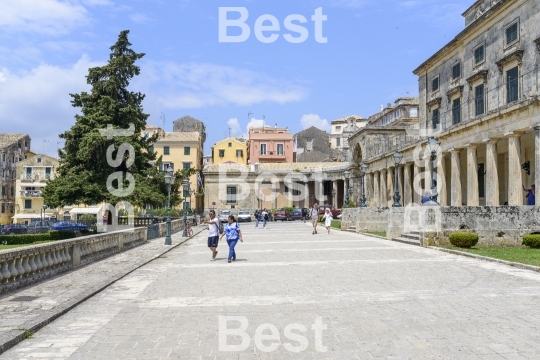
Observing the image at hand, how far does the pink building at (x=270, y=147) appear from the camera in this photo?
81.1m

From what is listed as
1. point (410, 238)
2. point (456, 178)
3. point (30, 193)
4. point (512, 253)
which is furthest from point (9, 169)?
point (512, 253)

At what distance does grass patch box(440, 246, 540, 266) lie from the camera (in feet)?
47.2

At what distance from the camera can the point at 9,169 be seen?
7306 cm

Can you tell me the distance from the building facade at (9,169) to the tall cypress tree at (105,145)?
43740 mm

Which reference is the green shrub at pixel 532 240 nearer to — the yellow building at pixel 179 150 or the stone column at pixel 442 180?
the stone column at pixel 442 180

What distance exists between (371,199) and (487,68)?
20068 mm

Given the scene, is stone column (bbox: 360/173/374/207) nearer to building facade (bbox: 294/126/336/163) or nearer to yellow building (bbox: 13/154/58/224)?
building facade (bbox: 294/126/336/163)

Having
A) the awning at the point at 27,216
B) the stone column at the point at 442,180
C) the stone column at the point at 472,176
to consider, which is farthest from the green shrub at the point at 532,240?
the awning at the point at 27,216

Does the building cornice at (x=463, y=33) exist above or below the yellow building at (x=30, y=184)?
above

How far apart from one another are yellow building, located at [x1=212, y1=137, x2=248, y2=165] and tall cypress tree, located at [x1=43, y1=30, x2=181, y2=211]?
45.2 m

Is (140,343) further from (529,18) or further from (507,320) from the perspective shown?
(529,18)

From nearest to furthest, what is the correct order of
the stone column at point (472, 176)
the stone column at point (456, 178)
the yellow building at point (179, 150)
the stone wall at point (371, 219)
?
the stone column at point (472, 176) → the stone column at point (456, 178) → the stone wall at point (371, 219) → the yellow building at point (179, 150)

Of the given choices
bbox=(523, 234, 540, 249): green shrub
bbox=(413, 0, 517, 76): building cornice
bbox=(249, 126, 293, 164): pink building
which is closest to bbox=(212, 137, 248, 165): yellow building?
bbox=(249, 126, 293, 164): pink building

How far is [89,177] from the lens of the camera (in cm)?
3266
